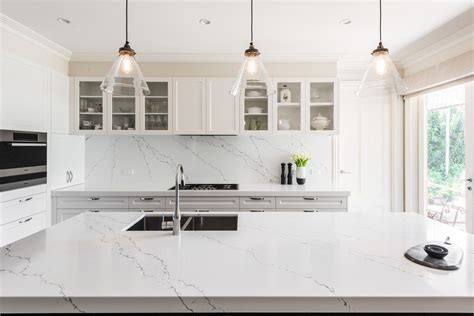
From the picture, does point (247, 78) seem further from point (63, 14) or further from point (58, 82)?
point (58, 82)

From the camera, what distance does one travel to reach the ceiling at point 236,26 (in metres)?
2.27

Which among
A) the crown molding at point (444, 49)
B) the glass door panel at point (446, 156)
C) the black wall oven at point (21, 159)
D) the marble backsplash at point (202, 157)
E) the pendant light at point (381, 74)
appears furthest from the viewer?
the marble backsplash at point (202, 157)

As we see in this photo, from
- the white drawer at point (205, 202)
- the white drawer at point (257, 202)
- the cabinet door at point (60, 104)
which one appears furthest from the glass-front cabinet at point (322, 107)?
the cabinet door at point (60, 104)

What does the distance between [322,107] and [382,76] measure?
1866 mm

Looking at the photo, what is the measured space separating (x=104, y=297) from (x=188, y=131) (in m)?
2.59

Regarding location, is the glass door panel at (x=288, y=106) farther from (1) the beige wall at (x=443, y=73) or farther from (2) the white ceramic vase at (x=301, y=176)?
(1) the beige wall at (x=443, y=73)

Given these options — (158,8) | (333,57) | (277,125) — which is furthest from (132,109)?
Result: (333,57)

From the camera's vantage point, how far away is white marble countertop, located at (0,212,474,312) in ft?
2.89

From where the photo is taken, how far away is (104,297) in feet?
2.86

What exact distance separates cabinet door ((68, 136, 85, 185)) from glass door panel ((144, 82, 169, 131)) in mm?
939

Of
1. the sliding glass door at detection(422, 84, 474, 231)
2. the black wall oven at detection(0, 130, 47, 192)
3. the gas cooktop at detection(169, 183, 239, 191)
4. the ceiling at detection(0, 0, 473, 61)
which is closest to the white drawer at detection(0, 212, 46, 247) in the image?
the black wall oven at detection(0, 130, 47, 192)

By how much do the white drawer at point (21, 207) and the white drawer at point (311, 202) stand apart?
2448 mm

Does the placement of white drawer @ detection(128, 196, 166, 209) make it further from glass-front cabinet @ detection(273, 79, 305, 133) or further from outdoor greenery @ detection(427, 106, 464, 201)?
outdoor greenery @ detection(427, 106, 464, 201)

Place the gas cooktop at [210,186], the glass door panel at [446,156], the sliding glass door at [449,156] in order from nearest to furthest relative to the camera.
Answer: the sliding glass door at [449,156]
the glass door panel at [446,156]
the gas cooktop at [210,186]
